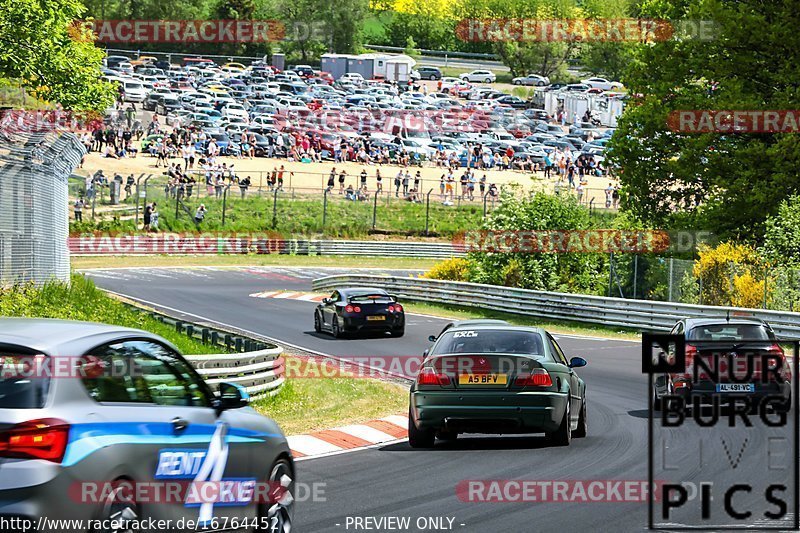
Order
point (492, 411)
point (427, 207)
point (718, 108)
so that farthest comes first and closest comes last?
point (427, 207), point (718, 108), point (492, 411)

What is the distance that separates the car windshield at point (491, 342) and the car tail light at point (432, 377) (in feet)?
1.16

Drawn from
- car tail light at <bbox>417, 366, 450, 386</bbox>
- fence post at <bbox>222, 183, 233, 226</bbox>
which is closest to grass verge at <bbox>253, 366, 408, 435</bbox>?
car tail light at <bbox>417, 366, 450, 386</bbox>

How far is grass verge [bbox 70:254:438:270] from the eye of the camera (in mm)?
55344

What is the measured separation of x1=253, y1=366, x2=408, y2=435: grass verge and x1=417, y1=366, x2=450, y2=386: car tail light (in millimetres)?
2369

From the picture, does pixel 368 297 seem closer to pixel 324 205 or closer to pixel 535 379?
pixel 535 379

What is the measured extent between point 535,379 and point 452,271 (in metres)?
29.5

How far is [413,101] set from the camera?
321ft

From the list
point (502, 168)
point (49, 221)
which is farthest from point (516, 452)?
point (502, 168)

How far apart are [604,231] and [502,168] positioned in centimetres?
4172

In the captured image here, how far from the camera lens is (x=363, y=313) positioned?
97.7 feet

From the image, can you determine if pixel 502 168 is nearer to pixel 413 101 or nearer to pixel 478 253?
pixel 413 101

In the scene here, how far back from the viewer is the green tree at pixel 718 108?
117 ft

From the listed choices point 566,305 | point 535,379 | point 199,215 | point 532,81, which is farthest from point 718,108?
point 532,81

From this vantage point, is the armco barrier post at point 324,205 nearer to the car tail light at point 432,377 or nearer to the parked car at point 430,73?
the car tail light at point 432,377
